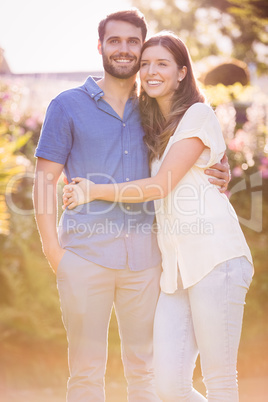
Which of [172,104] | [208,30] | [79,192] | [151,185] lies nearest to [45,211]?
[79,192]

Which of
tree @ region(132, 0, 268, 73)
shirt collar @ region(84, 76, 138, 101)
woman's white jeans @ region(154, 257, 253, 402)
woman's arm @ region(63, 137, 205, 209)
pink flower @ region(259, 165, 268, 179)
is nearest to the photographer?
woman's white jeans @ region(154, 257, 253, 402)

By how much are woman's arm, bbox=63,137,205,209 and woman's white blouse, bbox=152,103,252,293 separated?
6cm

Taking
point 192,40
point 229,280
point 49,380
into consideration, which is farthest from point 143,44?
point 192,40

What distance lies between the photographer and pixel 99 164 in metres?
Result: 2.95

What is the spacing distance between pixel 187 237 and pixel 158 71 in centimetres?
88

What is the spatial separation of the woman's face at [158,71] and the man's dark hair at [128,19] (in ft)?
0.73

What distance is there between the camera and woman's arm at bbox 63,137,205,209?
8.96ft

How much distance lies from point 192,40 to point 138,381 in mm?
20609

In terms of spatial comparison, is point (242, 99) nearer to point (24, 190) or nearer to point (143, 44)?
point (24, 190)

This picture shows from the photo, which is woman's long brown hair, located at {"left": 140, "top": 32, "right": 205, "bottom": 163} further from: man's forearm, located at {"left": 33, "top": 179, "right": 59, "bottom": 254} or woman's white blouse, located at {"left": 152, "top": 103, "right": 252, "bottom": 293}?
man's forearm, located at {"left": 33, "top": 179, "right": 59, "bottom": 254}

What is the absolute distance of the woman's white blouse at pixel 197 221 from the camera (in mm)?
2674

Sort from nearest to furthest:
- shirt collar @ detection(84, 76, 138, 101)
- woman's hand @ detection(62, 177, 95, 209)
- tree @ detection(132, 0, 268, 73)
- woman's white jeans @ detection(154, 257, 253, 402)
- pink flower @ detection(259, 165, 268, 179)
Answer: woman's white jeans @ detection(154, 257, 253, 402) → woman's hand @ detection(62, 177, 95, 209) → shirt collar @ detection(84, 76, 138, 101) → pink flower @ detection(259, 165, 268, 179) → tree @ detection(132, 0, 268, 73)

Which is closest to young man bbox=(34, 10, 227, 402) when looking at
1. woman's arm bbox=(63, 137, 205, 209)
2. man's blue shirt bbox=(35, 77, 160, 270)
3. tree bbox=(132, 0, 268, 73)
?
man's blue shirt bbox=(35, 77, 160, 270)

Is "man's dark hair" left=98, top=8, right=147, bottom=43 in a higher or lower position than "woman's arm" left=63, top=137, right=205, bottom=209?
higher
